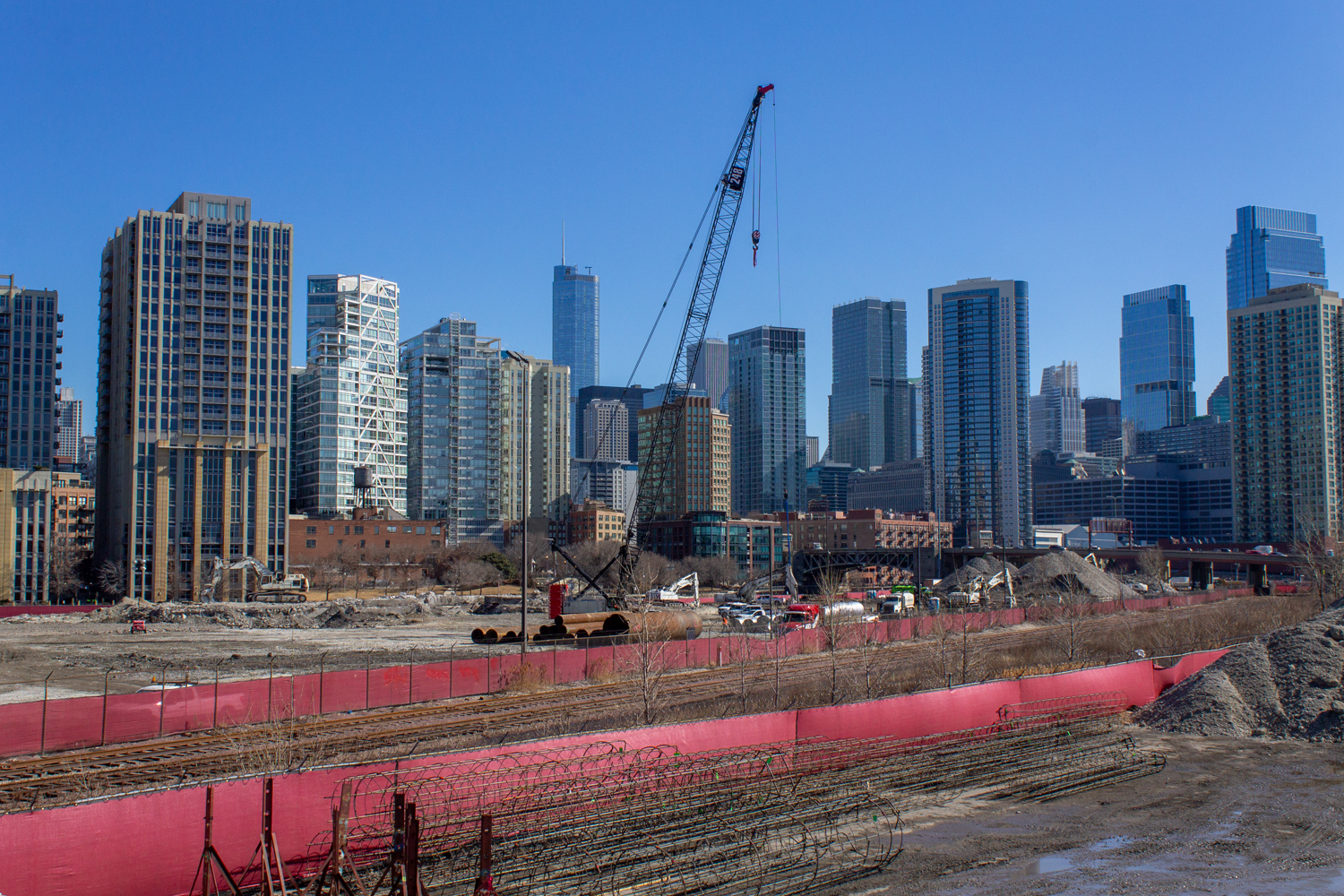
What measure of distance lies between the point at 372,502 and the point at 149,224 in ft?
250

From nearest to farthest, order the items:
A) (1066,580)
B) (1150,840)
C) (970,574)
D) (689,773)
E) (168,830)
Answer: (168,830), (1150,840), (689,773), (1066,580), (970,574)

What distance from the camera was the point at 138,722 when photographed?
1130 inches

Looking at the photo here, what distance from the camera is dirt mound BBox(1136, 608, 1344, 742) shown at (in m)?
28.3

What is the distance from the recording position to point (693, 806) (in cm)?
1878

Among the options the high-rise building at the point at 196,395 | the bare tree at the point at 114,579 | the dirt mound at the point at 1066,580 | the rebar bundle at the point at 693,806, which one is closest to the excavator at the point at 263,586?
the high-rise building at the point at 196,395

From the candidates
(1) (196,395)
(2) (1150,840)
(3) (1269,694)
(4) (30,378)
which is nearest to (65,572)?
(1) (196,395)

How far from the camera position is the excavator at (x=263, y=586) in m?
101

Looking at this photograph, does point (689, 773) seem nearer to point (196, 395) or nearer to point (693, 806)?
point (693, 806)

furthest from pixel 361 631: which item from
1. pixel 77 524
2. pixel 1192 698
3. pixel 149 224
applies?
pixel 77 524

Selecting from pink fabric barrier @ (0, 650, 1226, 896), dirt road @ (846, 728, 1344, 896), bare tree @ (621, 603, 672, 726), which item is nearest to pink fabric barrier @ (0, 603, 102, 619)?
bare tree @ (621, 603, 672, 726)

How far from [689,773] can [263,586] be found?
93.7 meters

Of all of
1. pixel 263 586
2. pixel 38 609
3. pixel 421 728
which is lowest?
pixel 38 609

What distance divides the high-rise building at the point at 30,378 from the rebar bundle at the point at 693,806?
7515 inches

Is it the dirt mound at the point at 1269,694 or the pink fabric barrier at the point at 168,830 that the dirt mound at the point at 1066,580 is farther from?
the pink fabric barrier at the point at 168,830
